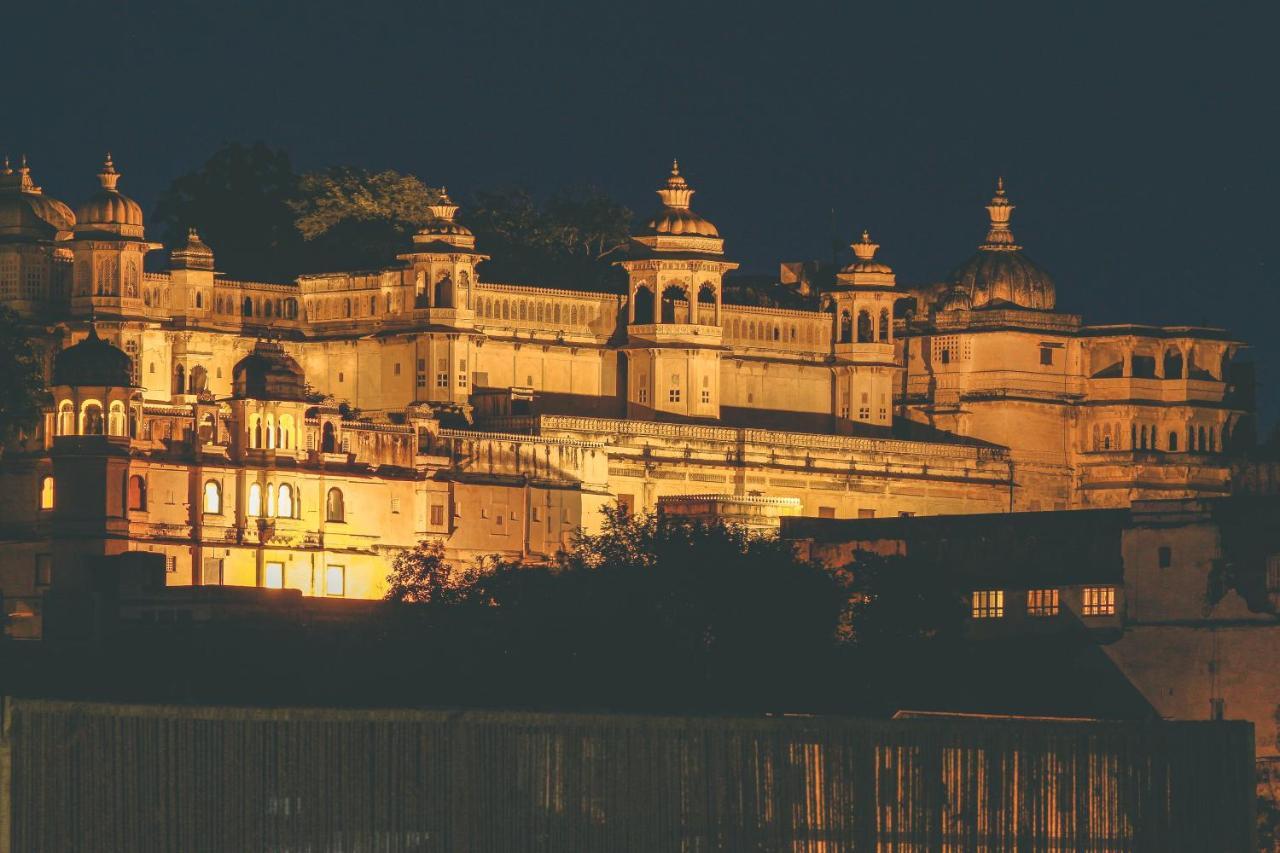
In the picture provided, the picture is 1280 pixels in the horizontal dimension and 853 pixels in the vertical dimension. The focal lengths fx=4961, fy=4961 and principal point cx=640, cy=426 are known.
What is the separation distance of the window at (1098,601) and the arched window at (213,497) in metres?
23.9

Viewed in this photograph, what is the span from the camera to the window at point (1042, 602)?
380 ft

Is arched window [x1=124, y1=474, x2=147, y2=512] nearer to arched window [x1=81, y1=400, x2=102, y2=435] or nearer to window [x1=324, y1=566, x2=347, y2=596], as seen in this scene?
arched window [x1=81, y1=400, x2=102, y2=435]

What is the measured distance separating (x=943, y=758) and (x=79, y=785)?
14.7 meters

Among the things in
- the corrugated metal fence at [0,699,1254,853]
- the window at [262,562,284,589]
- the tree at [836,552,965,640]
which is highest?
the window at [262,562,284,589]

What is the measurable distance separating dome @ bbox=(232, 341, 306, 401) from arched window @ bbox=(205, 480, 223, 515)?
2.86 meters

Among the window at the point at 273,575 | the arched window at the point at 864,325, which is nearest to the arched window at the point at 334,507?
the window at the point at 273,575

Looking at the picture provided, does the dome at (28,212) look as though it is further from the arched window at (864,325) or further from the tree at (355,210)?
the arched window at (864,325)

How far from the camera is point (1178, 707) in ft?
361

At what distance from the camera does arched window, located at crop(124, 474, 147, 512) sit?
12394 cm

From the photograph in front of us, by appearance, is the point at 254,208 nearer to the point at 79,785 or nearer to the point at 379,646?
the point at 379,646

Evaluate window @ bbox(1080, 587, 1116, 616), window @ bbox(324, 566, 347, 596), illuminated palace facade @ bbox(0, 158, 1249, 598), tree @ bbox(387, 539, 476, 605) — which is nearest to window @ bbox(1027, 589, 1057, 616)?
window @ bbox(1080, 587, 1116, 616)

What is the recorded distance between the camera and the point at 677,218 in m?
147

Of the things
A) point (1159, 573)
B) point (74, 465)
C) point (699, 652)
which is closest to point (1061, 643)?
point (1159, 573)

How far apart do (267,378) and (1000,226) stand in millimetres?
37955
